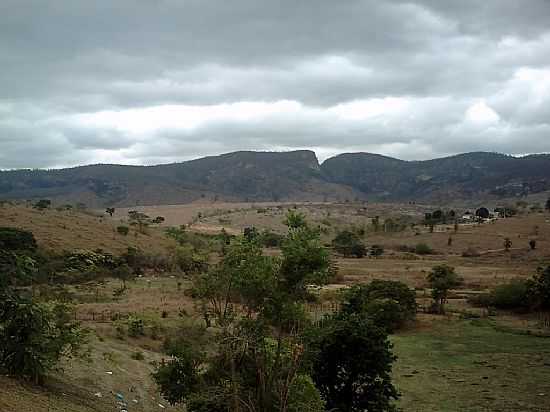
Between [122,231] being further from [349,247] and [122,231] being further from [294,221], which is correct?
[294,221]

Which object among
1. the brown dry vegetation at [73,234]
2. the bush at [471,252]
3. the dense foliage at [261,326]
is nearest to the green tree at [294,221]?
the dense foliage at [261,326]

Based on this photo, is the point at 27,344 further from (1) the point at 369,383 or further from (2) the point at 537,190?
(2) the point at 537,190

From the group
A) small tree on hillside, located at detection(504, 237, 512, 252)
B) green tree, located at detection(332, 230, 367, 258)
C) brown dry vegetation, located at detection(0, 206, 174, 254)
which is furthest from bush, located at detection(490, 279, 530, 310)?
green tree, located at detection(332, 230, 367, 258)

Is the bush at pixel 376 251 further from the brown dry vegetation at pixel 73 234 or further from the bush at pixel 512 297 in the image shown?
the bush at pixel 512 297

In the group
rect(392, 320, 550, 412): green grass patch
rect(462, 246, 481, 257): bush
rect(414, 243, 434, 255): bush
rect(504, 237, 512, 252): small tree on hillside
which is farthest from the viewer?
rect(414, 243, 434, 255): bush

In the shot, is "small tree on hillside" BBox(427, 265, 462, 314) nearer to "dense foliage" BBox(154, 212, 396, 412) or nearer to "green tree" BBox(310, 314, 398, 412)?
"green tree" BBox(310, 314, 398, 412)

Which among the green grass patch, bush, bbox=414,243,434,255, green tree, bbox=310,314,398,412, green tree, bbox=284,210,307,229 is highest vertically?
green tree, bbox=284,210,307,229

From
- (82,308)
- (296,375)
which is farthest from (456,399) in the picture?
(82,308)

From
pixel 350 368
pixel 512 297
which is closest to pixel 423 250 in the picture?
pixel 512 297

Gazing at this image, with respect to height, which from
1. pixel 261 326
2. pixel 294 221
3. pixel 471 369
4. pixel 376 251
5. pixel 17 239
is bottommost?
pixel 471 369

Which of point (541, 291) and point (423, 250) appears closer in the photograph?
point (541, 291)

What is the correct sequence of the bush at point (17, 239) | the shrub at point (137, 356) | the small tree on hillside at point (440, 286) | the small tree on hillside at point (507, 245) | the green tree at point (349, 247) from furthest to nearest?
the green tree at point (349, 247)
the small tree on hillside at point (507, 245)
the bush at point (17, 239)
the small tree on hillside at point (440, 286)
the shrub at point (137, 356)

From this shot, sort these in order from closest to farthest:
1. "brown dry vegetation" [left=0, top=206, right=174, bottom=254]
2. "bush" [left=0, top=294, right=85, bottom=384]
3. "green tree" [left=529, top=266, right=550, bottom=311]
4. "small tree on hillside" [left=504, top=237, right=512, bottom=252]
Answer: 1. "bush" [left=0, top=294, right=85, bottom=384]
2. "green tree" [left=529, top=266, right=550, bottom=311]
3. "brown dry vegetation" [left=0, top=206, right=174, bottom=254]
4. "small tree on hillside" [left=504, top=237, right=512, bottom=252]

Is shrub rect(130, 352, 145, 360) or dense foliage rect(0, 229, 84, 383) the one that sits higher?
dense foliage rect(0, 229, 84, 383)
